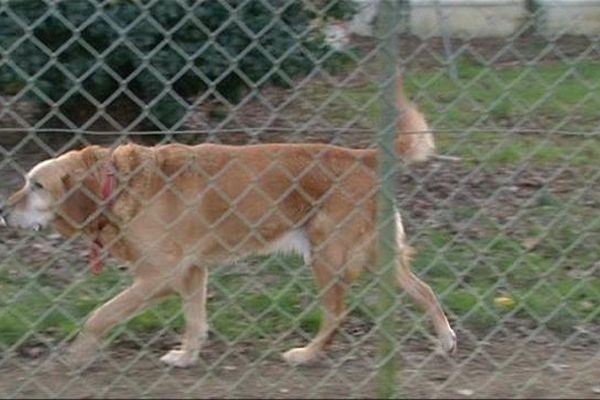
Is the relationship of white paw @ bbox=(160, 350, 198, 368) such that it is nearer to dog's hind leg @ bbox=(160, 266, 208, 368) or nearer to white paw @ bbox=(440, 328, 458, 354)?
dog's hind leg @ bbox=(160, 266, 208, 368)

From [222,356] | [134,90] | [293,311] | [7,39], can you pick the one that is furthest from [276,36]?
[222,356]

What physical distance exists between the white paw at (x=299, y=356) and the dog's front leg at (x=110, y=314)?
1.74ft

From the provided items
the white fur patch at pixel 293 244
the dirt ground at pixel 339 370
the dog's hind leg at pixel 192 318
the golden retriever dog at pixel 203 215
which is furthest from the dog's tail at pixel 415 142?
the dog's hind leg at pixel 192 318

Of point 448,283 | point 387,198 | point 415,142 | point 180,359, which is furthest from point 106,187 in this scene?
point 448,283

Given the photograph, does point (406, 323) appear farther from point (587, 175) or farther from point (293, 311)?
point (587, 175)

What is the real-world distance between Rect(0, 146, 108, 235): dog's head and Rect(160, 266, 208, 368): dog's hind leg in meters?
0.53

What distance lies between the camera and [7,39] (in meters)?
6.13

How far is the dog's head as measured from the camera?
4.43m

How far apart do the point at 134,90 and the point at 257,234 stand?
202 cm

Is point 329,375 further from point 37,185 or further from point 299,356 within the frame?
point 37,185

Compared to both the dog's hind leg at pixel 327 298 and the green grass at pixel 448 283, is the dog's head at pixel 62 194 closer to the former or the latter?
the green grass at pixel 448 283

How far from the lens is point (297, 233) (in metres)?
4.88

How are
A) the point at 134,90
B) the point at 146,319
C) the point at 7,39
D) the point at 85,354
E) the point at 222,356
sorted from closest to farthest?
the point at 85,354 < the point at 222,356 < the point at 146,319 < the point at 7,39 < the point at 134,90

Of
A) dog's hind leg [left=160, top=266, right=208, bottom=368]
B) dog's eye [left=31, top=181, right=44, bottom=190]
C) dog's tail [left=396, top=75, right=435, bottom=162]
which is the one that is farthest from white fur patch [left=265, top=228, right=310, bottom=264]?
dog's eye [left=31, top=181, right=44, bottom=190]
